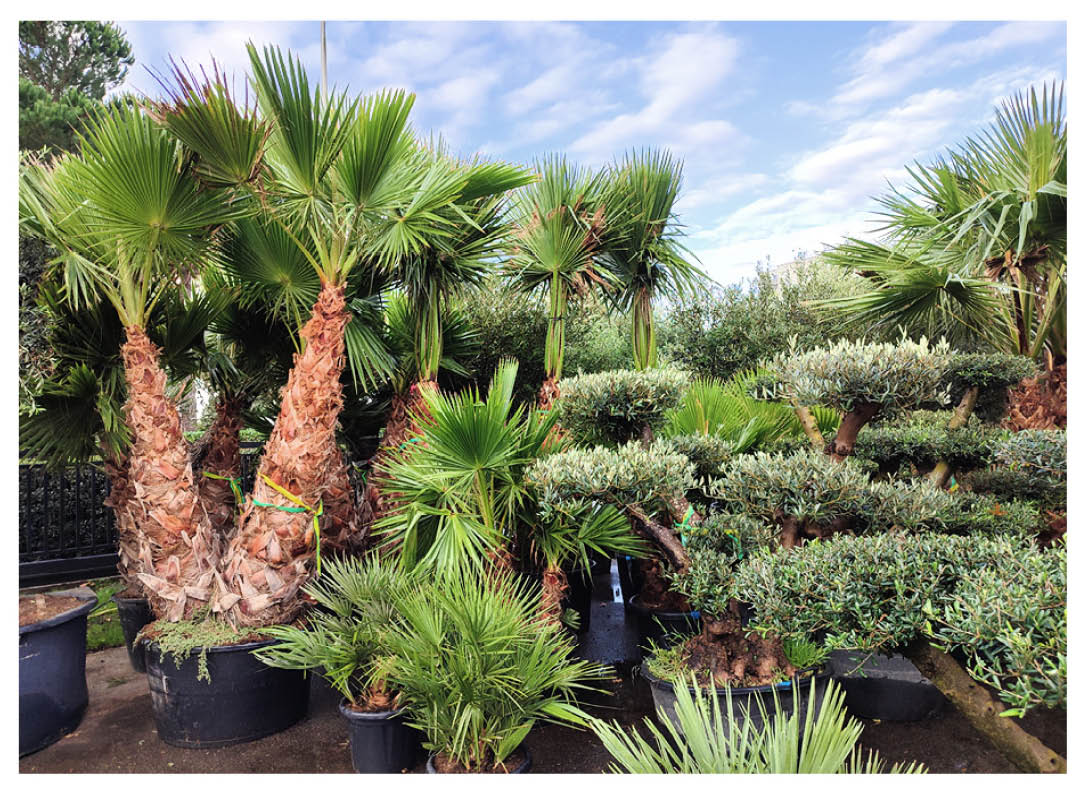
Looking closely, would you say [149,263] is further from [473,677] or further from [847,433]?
[847,433]

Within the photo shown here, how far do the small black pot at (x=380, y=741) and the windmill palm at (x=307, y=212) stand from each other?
969 mm

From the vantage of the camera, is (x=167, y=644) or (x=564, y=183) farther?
(x=564, y=183)

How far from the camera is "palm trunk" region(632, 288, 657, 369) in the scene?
18.9ft

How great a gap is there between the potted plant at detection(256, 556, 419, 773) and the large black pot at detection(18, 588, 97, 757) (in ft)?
3.79

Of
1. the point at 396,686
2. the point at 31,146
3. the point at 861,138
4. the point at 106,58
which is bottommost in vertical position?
the point at 396,686

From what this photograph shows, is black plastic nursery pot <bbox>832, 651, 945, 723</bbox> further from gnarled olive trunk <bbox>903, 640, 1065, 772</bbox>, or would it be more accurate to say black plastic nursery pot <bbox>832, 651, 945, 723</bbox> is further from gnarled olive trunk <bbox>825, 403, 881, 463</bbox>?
gnarled olive trunk <bbox>903, 640, 1065, 772</bbox>

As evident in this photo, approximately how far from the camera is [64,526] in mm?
6398

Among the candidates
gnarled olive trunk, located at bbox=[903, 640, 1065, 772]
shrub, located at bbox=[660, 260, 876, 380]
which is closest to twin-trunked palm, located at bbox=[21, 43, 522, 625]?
gnarled olive trunk, located at bbox=[903, 640, 1065, 772]

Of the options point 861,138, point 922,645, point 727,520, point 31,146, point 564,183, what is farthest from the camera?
point 31,146

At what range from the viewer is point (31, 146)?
356 inches
